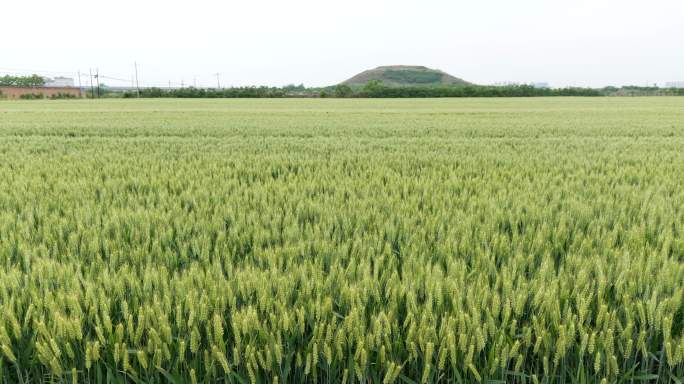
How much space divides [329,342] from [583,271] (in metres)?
1.02

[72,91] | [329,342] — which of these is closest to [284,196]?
[329,342]

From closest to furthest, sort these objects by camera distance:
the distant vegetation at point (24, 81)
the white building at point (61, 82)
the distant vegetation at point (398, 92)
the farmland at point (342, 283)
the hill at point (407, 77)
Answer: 1. the farmland at point (342, 283)
2. the distant vegetation at point (398, 92)
3. the distant vegetation at point (24, 81)
4. the white building at point (61, 82)
5. the hill at point (407, 77)

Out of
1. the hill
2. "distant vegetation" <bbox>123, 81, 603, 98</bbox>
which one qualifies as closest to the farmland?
"distant vegetation" <bbox>123, 81, 603, 98</bbox>

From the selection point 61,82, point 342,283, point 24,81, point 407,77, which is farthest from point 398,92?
point 407,77

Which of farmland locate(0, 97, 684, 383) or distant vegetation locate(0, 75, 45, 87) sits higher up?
distant vegetation locate(0, 75, 45, 87)

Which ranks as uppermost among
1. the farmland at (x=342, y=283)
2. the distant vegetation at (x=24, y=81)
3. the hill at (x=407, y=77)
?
the hill at (x=407, y=77)

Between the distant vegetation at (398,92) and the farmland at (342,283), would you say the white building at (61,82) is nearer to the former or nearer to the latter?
the distant vegetation at (398,92)

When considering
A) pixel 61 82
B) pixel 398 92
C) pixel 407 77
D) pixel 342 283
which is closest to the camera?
pixel 342 283

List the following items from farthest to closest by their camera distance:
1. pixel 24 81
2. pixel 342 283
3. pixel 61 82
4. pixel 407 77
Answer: pixel 407 77 < pixel 61 82 < pixel 24 81 < pixel 342 283

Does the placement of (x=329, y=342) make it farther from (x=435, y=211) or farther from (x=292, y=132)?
(x=292, y=132)

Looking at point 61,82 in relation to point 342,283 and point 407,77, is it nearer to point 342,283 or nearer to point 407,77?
point 407,77

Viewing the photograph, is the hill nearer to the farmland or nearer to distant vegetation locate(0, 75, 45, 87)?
distant vegetation locate(0, 75, 45, 87)

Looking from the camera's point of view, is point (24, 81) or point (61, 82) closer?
point (24, 81)

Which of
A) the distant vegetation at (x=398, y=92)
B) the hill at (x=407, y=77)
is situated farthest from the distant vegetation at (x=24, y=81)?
the hill at (x=407, y=77)
